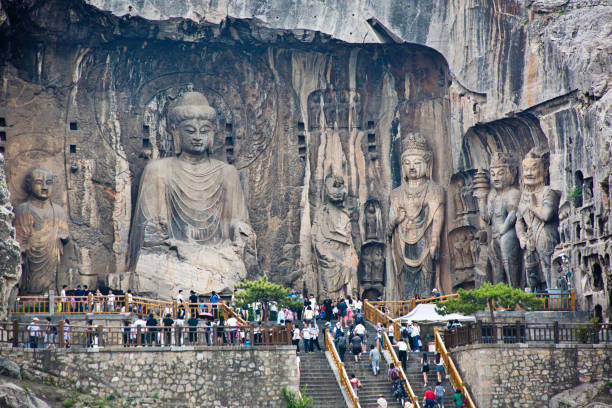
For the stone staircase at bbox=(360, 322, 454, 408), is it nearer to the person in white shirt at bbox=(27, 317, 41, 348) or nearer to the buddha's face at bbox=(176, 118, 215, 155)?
the person in white shirt at bbox=(27, 317, 41, 348)

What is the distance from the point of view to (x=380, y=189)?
49.7 m

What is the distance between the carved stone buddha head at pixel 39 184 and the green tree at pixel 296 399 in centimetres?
1342

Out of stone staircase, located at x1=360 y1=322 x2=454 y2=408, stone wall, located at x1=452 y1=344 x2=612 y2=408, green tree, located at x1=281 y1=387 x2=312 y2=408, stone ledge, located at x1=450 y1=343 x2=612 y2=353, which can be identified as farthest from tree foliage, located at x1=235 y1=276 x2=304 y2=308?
stone wall, located at x1=452 y1=344 x2=612 y2=408

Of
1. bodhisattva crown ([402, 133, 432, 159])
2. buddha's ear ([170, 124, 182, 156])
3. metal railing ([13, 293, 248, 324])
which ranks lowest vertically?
metal railing ([13, 293, 248, 324])

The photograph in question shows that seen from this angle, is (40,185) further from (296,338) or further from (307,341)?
(307,341)

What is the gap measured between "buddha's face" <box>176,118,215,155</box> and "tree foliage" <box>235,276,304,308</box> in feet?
26.6

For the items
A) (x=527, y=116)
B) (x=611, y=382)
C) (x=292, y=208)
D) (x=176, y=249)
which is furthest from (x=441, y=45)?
(x=611, y=382)

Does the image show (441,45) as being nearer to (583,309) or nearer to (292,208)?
(292,208)

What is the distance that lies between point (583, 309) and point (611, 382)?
402 centimetres

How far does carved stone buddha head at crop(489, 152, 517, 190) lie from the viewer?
4512cm

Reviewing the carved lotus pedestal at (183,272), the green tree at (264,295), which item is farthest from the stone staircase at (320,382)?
the carved lotus pedestal at (183,272)

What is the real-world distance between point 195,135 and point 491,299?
13256mm

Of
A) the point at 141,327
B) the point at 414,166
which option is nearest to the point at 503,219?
the point at 414,166

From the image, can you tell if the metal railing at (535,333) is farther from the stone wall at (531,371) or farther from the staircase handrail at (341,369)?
the staircase handrail at (341,369)
